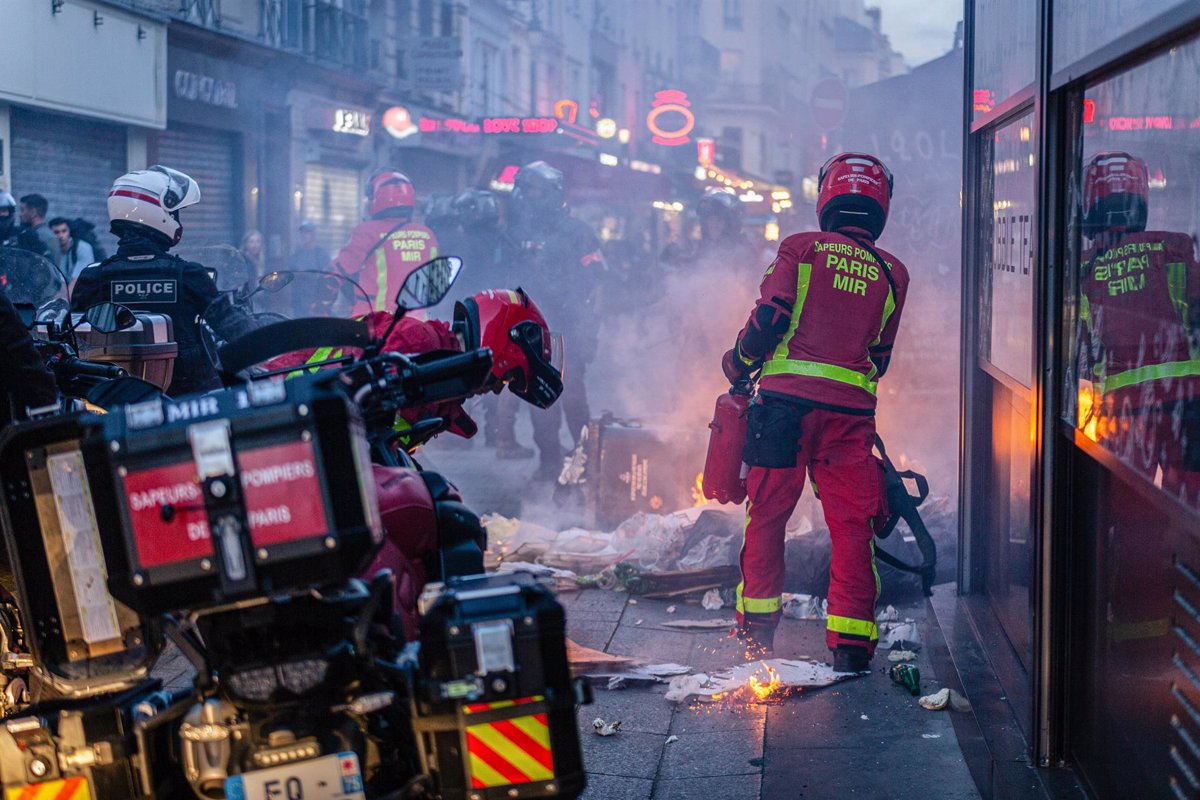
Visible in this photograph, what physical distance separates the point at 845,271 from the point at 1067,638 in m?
1.93

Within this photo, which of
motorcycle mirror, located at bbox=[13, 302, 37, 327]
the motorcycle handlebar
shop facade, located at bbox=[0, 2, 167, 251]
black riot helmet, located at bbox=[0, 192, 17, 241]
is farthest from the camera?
shop facade, located at bbox=[0, 2, 167, 251]

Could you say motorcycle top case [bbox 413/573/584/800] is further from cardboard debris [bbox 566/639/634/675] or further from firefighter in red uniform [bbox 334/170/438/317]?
firefighter in red uniform [bbox 334/170/438/317]

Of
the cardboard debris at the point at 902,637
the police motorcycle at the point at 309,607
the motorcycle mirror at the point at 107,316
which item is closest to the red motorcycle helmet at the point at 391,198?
the cardboard debris at the point at 902,637

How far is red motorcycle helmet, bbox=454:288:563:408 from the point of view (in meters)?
3.67

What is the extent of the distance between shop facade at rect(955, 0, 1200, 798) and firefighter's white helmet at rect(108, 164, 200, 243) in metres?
3.51

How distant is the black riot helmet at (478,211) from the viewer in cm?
1144

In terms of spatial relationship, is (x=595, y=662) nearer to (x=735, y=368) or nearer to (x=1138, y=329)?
(x=735, y=368)

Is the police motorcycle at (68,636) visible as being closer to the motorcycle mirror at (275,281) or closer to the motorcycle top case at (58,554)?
the motorcycle top case at (58,554)

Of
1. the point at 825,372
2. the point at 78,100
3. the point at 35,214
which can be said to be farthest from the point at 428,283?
the point at 78,100

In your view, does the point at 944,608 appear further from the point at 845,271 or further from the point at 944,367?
the point at 944,367

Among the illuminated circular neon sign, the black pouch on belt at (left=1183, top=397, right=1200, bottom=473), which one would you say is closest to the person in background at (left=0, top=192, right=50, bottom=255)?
the black pouch on belt at (left=1183, top=397, right=1200, bottom=473)

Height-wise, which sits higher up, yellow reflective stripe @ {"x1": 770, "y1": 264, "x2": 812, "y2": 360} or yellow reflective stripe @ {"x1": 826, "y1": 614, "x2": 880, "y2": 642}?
yellow reflective stripe @ {"x1": 770, "y1": 264, "x2": 812, "y2": 360}

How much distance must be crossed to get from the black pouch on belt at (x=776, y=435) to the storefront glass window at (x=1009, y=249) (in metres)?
0.81

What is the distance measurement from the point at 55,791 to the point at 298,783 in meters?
0.47
